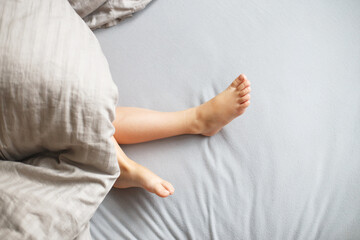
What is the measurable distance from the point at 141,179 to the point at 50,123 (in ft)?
0.77

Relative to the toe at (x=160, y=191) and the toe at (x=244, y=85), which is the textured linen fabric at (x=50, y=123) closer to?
the toe at (x=160, y=191)

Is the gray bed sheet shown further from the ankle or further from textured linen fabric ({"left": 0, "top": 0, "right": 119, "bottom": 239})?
textured linen fabric ({"left": 0, "top": 0, "right": 119, "bottom": 239})

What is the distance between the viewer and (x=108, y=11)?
0.86 meters

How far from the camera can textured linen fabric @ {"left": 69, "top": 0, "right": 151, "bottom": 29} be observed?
85 cm

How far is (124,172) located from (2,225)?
0.85 feet

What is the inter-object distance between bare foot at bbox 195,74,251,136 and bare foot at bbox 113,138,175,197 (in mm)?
150

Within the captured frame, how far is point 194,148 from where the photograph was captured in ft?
2.52

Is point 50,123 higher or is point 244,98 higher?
point 50,123

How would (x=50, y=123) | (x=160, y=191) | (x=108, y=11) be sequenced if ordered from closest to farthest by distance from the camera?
1. (x=50, y=123)
2. (x=160, y=191)
3. (x=108, y=11)

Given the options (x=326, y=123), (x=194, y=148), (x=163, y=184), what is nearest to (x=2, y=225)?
(x=163, y=184)

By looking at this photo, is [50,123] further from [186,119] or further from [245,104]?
[245,104]

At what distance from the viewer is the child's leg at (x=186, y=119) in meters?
0.74

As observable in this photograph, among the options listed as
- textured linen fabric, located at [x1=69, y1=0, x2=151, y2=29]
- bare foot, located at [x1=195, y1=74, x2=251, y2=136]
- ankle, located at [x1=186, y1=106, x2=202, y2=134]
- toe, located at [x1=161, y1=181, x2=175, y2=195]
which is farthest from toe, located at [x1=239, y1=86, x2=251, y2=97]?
textured linen fabric, located at [x1=69, y1=0, x2=151, y2=29]

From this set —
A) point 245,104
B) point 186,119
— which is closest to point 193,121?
point 186,119
